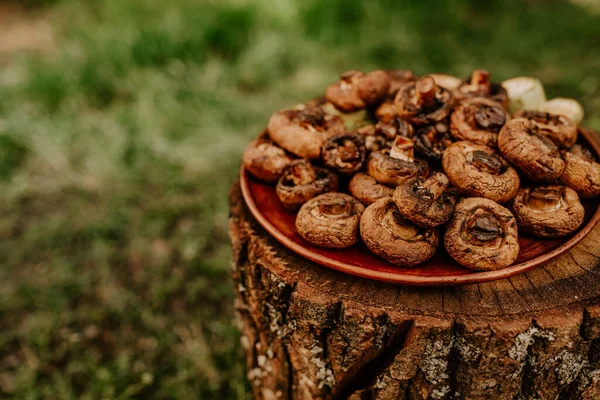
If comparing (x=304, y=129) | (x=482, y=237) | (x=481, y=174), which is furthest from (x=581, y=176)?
(x=304, y=129)

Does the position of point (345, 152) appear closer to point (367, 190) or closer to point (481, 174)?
point (367, 190)

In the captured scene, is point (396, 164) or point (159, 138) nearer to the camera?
point (396, 164)

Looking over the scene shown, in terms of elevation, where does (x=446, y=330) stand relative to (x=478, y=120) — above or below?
below

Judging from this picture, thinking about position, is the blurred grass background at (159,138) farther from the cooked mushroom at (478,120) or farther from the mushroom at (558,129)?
the mushroom at (558,129)

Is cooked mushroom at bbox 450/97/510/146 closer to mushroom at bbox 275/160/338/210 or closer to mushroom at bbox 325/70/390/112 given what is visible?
mushroom at bbox 325/70/390/112

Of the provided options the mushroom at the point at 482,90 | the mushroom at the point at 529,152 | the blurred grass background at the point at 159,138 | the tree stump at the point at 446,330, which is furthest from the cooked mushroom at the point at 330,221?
the blurred grass background at the point at 159,138

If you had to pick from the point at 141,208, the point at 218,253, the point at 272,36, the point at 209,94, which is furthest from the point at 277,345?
the point at 272,36

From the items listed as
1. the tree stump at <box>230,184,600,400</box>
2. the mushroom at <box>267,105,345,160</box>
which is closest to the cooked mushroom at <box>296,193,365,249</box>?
the tree stump at <box>230,184,600,400</box>
